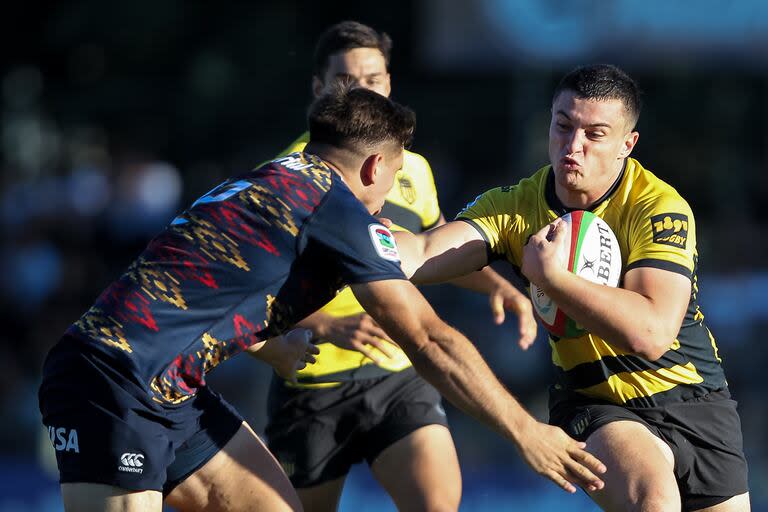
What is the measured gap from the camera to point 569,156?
5.33 metres

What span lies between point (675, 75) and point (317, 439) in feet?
30.8

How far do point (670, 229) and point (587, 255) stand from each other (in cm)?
37

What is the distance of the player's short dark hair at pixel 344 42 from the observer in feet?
22.6

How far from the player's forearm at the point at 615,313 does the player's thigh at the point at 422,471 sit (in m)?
1.43

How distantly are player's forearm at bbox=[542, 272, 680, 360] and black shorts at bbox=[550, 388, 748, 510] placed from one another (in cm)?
41

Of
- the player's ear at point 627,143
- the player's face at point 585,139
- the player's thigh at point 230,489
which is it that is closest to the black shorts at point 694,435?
the player's face at point 585,139

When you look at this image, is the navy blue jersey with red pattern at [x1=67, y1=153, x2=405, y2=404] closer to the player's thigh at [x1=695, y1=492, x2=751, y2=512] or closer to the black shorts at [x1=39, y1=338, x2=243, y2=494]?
the black shorts at [x1=39, y1=338, x2=243, y2=494]

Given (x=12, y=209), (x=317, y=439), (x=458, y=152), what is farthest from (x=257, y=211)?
(x=458, y=152)

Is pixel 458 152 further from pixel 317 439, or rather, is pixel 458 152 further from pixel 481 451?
pixel 317 439

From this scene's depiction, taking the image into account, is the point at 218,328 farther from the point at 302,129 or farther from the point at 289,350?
the point at 302,129

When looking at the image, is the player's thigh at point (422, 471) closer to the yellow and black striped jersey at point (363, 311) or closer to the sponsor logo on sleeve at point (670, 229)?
the yellow and black striped jersey at point (363, 311)

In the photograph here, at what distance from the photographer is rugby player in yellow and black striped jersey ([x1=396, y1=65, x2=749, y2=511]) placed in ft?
16.4

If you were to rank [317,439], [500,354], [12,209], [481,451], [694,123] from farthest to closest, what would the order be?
[694,123] → [12,209] → [500,354] → [481,451] → [317,439]

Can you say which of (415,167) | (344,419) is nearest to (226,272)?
(344,419)
